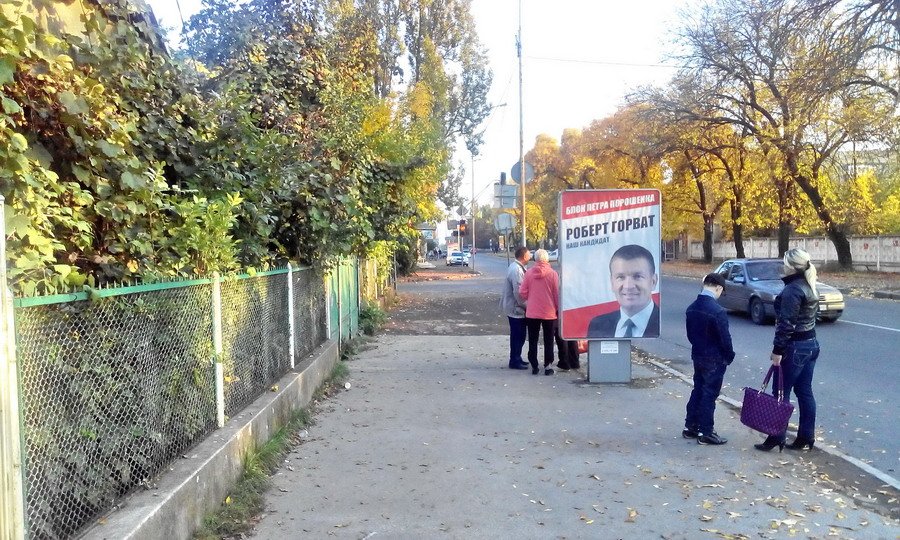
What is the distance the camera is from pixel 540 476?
5.84 metres

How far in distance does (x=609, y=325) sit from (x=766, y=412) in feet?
11.6

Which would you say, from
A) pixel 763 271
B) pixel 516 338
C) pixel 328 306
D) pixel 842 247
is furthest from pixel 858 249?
pixel 328 306

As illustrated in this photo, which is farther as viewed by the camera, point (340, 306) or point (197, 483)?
point (340, 306)

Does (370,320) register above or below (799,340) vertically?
below

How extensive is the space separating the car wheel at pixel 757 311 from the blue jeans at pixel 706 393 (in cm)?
1036

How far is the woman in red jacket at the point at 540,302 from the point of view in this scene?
34.0 ft

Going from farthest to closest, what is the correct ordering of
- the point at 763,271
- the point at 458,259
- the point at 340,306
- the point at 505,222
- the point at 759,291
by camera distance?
the point at 458,259, the point at 505,222, the point at 763,271, the point at 759,291, the point at 340,306

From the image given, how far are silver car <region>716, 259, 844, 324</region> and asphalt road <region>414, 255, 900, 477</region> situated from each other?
0.30 metres

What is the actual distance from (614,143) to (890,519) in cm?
4197

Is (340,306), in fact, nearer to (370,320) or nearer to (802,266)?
(370,320)

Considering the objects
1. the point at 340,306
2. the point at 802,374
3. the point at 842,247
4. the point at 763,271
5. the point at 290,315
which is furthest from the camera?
the point at 842,247

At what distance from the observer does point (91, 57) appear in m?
4.82

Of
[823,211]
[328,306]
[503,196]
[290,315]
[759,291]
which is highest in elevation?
[503,196]

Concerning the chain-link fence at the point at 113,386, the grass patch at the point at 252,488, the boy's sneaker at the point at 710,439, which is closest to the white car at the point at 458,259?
the grass patch at the point at 252,488
